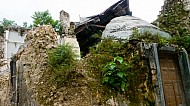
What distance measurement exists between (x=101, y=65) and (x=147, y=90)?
1.10m

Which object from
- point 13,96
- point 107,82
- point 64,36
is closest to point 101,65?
point 107,82

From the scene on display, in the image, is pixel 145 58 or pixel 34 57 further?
pixel 34 57

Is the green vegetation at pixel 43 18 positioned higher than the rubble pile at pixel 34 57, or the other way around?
the green vegetation at pixel 43 18

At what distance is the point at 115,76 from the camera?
538 centimetres

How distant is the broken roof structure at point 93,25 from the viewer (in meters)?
11.6

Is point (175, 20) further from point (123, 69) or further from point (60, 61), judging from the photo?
point (60, 61)

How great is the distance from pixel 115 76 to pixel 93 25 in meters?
6.42

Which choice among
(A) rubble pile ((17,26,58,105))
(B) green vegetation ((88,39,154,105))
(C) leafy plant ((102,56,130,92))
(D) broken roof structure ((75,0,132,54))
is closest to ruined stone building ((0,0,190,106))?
(A) rubble pile ((17,26,58,105))

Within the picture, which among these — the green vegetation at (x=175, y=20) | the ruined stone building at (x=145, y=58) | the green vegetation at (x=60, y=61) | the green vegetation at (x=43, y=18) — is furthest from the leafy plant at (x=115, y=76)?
the green vegetation at (x=43, y=18)

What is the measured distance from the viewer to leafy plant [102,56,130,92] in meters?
5.36

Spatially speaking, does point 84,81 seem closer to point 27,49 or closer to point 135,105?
point 135,105

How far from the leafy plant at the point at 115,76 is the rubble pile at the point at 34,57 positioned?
135cm

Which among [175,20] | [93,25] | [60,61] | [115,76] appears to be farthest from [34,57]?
[93,25]

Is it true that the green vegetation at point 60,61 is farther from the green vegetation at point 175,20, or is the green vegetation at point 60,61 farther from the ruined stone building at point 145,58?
the green vegetation at point 175,20
